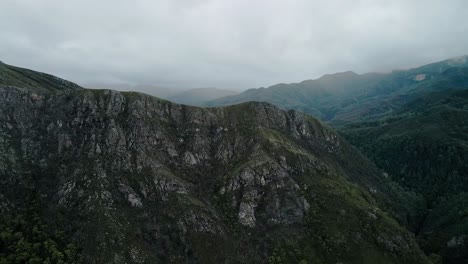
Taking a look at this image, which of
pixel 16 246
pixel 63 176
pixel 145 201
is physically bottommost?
pixel 16 246

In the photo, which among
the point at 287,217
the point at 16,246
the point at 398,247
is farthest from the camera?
the point at 287,217

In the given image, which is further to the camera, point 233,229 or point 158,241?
point 233,229

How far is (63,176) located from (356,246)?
590 ft

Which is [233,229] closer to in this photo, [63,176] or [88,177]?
[88,177]

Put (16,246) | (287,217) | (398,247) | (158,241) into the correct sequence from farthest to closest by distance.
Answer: (287,217) → (398,247) → (158,241) → (16,246)

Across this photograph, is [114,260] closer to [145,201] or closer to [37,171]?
[145,201]

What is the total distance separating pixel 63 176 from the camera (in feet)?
626

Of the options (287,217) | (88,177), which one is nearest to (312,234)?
(287,217)

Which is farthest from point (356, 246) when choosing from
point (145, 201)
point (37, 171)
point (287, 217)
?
point (37, 171)

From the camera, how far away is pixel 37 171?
7574 inches

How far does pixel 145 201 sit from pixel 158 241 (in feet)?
90.6

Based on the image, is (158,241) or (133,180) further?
(133,180)

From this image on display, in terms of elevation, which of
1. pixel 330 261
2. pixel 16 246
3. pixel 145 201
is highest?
pixel 145 201

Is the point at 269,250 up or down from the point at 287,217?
down
